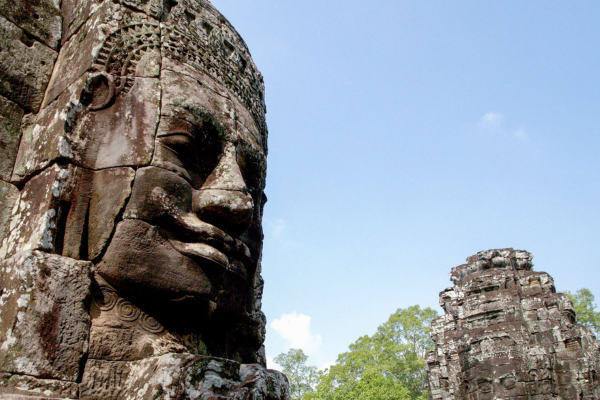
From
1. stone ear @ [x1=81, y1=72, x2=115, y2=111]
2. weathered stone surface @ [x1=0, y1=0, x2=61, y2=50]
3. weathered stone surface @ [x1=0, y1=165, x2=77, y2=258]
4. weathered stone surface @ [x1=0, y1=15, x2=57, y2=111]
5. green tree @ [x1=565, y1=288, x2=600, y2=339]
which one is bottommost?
weathered stone surface @ [x1=0, y1=165, x2=77, y2=258]

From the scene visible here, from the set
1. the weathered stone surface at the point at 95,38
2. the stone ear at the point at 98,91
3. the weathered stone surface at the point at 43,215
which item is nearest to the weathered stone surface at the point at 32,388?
the weathered stone surface at the point at 43,215

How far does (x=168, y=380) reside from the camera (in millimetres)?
2062

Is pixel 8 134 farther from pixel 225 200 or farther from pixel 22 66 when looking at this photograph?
pixel 225 200

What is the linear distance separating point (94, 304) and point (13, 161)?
43.5 inches

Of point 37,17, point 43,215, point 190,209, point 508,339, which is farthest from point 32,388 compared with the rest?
point 508,339

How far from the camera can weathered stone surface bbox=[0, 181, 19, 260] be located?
101 inches

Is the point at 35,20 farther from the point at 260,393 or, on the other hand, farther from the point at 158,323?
the point at 260,393

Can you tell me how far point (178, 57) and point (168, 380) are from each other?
1.92 m

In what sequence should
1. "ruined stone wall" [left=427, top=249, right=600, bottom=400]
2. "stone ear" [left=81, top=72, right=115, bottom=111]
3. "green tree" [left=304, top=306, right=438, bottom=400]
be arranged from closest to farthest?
"stone ear" [left=81, top=72, right=115, bottom=111], "ruined stone wall" [left=427, top=249, right=600, bottom=400], "green tree" [left=304, top=306, right=438, bottom=400]

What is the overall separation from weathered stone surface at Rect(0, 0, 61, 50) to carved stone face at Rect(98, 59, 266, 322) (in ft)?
3.20

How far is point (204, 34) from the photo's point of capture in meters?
3.32

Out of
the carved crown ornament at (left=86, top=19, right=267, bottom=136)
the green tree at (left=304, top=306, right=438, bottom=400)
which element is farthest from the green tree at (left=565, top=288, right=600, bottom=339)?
the carved crown ornament at (left=86, top=19, right=267, bottom=136)

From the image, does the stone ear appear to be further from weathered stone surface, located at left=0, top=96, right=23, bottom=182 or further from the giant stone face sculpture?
weathered stone surface, located at left=0, top=96, right=23, bottom=182

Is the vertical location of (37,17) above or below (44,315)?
above
